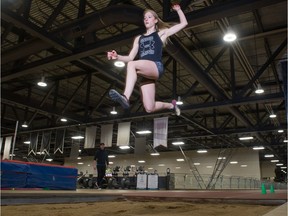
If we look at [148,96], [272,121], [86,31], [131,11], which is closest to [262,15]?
[86,31]

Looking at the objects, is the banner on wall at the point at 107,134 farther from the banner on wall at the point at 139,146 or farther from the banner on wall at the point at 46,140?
the banner on wall at the point at 46,140

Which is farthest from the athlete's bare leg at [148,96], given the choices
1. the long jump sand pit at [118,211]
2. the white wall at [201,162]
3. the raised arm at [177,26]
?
the white wall at [201,162]

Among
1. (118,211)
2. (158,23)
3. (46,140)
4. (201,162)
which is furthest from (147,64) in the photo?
(201,162)

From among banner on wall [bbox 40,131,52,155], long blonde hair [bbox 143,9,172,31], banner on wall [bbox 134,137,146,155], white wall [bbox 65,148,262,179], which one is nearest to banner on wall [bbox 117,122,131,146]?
banner on wall [bbox 134,137,146,155]

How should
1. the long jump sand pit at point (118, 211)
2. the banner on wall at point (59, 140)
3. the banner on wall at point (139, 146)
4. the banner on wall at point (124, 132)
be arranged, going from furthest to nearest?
the banner on wall at point (59, 140) < the banner on wall at point (139, 146) < the banner on wall at point (124, 132) < the long jump sand pit at point (118, 211)

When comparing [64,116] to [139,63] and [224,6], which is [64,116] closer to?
[224,6]

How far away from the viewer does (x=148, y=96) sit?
5.78 feet

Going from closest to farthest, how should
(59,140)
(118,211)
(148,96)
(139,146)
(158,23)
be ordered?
(148,96)
(158,23)
(118,211)
(139,146)
(59,140)

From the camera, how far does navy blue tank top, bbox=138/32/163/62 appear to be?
1.83m

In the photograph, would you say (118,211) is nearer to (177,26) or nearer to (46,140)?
(177,26)

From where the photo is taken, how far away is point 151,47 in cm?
186

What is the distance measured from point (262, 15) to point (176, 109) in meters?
7.32

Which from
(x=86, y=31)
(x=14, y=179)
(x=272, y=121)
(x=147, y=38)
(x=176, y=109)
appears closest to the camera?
(x=147, y=38)

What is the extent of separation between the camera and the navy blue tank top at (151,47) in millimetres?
1826
